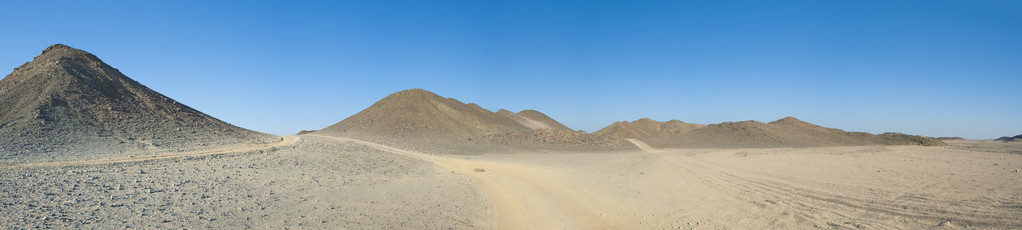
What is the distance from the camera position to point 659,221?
9672mm

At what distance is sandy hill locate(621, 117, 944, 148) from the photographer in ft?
141

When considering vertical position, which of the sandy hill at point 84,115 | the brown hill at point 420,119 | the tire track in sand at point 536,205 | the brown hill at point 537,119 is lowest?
the tire track in sand at point 536,205

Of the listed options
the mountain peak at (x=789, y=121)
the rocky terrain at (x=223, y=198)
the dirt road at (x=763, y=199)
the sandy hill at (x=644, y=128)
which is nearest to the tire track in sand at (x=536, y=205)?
the dirt road at (x=763, y=199)

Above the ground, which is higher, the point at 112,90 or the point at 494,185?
the point at 112,90

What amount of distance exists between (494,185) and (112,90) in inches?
918

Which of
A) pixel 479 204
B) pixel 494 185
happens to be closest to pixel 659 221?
pixel 479 204

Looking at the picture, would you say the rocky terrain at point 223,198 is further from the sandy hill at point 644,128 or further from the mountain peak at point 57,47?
the sandy hill at point 644,128

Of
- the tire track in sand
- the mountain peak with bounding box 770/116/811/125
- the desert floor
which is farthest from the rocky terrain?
the mountain peak with bounding box 770/116/811/125

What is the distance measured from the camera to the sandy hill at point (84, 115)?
53.4ft

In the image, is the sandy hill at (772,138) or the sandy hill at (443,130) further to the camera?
the sandy hill at (772,138)

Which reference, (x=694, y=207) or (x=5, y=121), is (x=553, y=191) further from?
(x=5, y=121)

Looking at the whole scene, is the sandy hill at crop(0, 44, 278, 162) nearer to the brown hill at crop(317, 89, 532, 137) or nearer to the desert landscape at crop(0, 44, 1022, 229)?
the desert landscape at crop(0, 44, 1022, 229)

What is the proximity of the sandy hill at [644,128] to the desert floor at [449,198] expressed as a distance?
5134 centimetres

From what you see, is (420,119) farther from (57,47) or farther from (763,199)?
(763,199)
